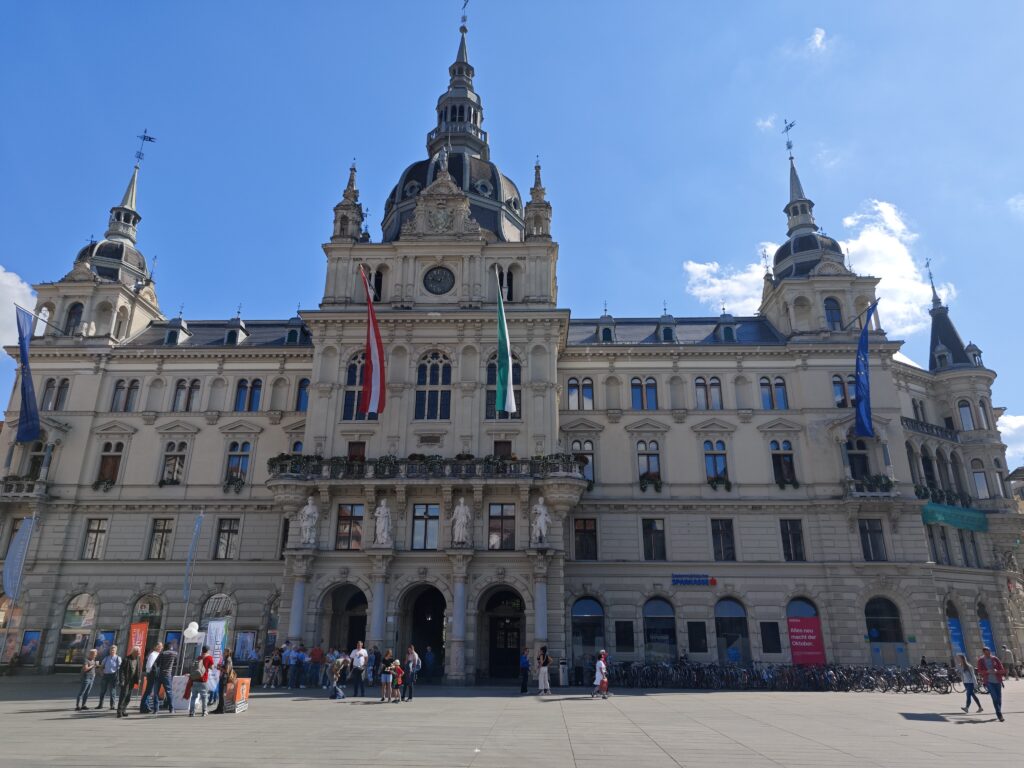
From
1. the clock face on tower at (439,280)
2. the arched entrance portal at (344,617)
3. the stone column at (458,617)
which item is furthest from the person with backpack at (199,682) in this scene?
the clock face on tower at (439,280)

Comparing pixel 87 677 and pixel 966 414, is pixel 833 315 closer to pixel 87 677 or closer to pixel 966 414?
pixel 966 414

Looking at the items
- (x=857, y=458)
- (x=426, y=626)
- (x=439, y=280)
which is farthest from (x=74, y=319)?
(x=857, y=458)

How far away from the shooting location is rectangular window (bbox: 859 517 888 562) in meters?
43.1

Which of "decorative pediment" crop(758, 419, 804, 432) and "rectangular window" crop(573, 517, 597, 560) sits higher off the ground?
"decorative pediment" crop(758, 419, 804, 432)

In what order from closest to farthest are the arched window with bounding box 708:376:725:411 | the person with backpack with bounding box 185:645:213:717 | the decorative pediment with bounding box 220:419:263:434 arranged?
the person with backpack with bounding box 185:645:213:717, the arched window with bounding box 708:376:725:411, the decorative pediment with bounding box 220:419:263:434

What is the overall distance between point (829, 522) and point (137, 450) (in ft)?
155

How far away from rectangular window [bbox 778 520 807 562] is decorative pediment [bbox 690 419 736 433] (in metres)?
6.86

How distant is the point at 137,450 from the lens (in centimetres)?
4788

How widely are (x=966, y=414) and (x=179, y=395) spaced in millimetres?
59125

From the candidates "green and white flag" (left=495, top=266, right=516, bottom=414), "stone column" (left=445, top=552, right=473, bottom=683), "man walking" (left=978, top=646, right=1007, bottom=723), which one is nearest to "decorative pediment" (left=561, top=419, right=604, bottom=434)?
"green and white flag" (left=495, top=266, right=516, bottom=414)

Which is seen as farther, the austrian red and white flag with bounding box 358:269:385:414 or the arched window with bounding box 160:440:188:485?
the arched window with bounding box 160:440:188:485

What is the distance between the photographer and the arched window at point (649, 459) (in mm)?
45750

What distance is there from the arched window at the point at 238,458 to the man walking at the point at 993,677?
42.0 meters

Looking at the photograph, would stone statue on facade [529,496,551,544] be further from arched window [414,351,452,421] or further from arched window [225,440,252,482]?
arched window [225,440,252,482]
